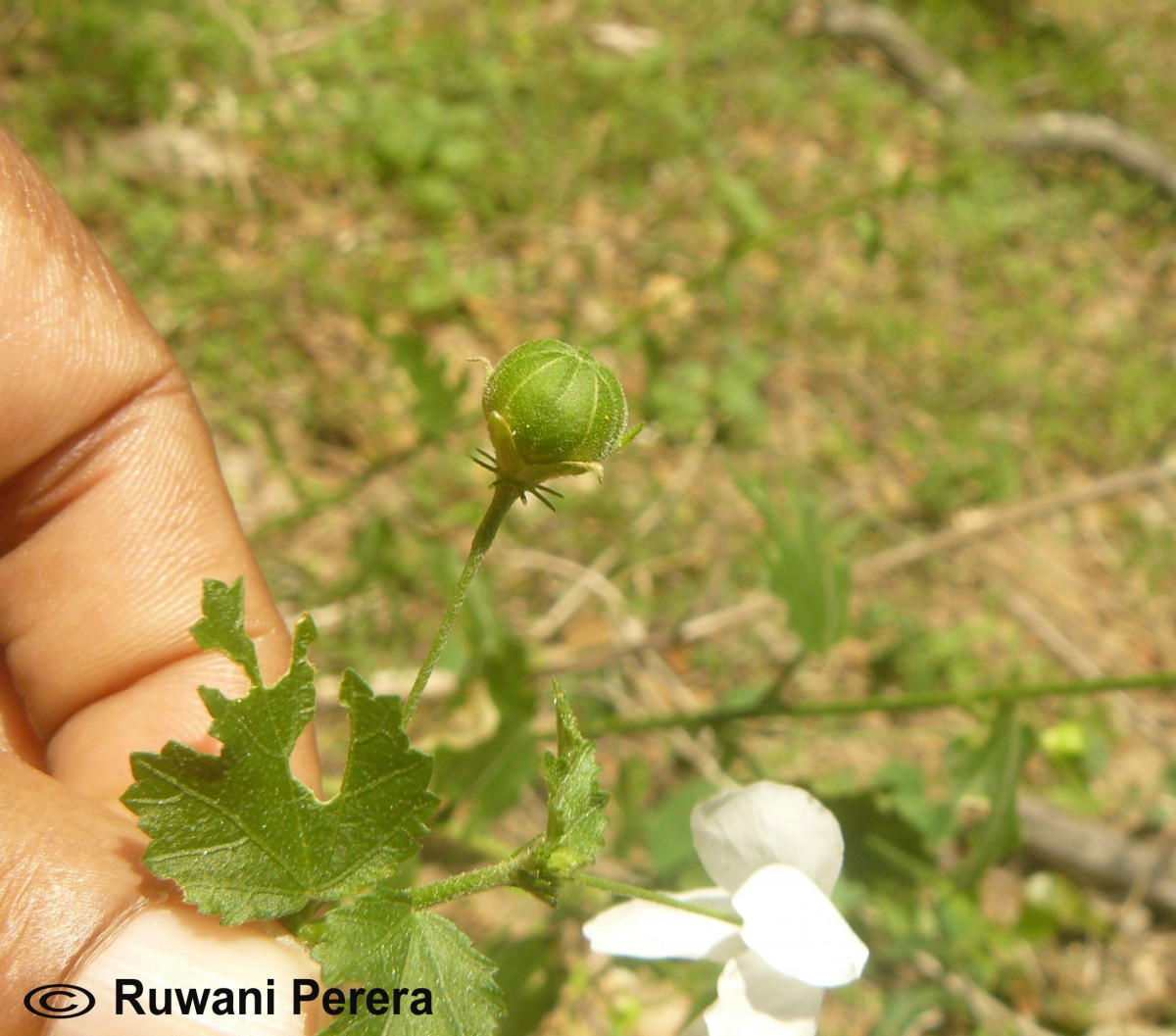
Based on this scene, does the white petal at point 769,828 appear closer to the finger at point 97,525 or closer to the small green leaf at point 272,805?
the small green leaf at point 272,805

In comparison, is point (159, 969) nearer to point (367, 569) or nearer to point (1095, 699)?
point (367, 569)

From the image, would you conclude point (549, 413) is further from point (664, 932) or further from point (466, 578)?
point (664, 932)

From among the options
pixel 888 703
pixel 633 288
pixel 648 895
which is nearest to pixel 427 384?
pixel 888 703

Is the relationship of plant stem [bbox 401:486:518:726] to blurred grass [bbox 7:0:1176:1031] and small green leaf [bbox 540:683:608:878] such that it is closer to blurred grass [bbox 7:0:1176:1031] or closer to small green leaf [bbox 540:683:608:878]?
small green leaf [bbox 540:683:608:878]

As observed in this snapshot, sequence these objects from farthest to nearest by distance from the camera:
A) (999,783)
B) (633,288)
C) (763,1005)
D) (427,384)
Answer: (633,288) < (427,384) < (999,783) < (763,1005)

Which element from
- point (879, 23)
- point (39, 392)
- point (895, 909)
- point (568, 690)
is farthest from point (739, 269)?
point (39, 392)

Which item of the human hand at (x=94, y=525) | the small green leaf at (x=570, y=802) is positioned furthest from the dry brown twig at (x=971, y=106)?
the small green leaf at (x=570, y=802)

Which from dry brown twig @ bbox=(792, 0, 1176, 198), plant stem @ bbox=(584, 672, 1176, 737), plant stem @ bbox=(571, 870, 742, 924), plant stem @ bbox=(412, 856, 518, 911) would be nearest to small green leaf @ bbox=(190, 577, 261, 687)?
plant stem @ bbox=(412, 856, 518, 911)

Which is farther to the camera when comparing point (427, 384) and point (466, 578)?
point (427, 384)
